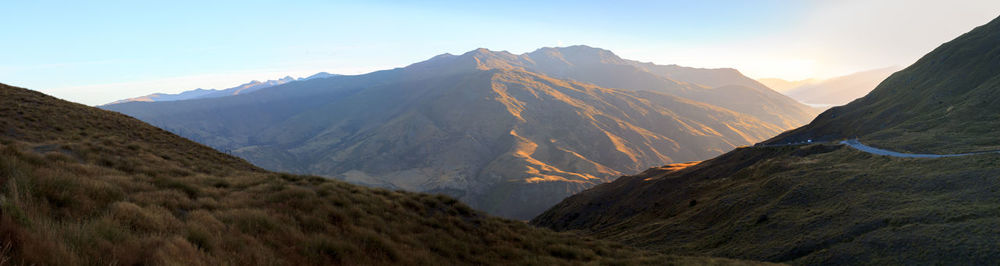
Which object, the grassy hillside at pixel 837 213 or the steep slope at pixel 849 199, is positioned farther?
the steep slope at pixel 849 199

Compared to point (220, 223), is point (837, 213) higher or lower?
lower

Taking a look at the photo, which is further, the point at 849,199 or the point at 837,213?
the point at 849,199

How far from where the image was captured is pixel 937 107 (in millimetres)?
49531

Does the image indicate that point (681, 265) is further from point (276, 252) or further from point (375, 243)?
point (276, 252)

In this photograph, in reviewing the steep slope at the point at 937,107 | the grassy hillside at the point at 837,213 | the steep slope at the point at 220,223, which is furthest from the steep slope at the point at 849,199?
the steep slope at the point at 220,223

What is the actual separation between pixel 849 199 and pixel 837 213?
284cm

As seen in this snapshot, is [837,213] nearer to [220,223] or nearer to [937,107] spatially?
[220,223]

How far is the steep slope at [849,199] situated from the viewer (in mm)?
16625

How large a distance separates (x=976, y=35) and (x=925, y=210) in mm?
84520

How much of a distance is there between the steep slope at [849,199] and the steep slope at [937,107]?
284 mm

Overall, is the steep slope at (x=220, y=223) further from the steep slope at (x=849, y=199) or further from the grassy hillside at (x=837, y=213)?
the steep slope at (x=849, y=199)

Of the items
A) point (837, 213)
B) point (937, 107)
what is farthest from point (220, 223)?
point (937, 107)

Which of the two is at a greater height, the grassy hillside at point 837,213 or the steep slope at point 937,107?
the steep slope at point 937,107

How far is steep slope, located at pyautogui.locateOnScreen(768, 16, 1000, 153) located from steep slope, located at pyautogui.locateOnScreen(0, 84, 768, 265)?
38200mm
